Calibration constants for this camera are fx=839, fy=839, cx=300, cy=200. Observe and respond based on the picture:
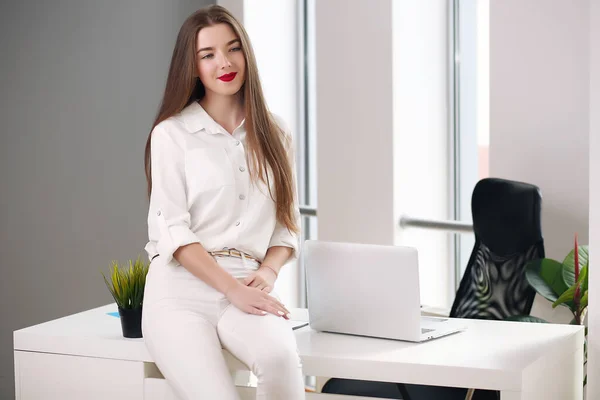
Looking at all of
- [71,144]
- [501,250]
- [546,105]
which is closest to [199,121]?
[501,250]

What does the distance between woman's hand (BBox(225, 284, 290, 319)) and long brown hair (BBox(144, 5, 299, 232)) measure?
0.29 m

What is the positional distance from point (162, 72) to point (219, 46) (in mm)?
2426

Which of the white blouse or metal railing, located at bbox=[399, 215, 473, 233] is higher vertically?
the white blouse

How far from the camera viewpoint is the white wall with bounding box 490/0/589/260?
3.38 m

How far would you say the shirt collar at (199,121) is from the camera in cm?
231

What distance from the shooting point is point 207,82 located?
2.34 meters

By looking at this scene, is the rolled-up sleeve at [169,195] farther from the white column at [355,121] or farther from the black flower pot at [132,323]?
the white column at [355,121]

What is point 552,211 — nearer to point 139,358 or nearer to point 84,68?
point 139,358

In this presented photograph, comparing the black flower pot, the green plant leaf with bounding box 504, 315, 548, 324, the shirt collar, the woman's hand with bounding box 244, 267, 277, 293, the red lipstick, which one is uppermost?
the red lipstick

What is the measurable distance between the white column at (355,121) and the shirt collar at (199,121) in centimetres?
177

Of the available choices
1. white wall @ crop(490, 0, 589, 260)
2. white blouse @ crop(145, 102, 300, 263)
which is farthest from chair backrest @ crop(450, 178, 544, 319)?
white blouse @ crop(145, 102, 300, 263)

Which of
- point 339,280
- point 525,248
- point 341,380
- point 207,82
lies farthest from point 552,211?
point 207,82

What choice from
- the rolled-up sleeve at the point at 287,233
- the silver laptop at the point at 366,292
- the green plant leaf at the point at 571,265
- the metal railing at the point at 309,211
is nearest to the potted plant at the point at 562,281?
the green plant leaf at the point at 571,265

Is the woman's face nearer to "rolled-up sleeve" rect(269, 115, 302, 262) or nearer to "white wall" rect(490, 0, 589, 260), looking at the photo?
"rolled-up sleeve" rect(269, 115, 302, 262)
